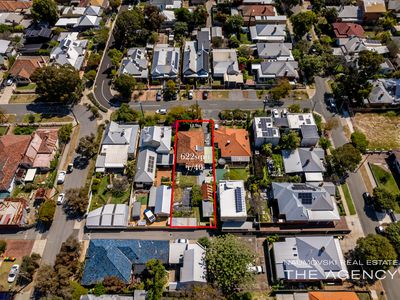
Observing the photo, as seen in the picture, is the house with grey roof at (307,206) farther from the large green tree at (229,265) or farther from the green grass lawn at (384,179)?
the green grass lawn at (384,179)

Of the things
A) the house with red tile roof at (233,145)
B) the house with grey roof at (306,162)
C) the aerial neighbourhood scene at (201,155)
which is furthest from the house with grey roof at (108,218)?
the house with grey roof at (306,162)

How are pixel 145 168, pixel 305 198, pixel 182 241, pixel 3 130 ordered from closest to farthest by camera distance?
pixel 182 241
pixel 305 198
pixel 145 168
pixel 3 130

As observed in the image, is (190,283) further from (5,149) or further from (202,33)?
(202,33)

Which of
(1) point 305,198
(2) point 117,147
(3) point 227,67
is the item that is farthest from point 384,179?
(2) point 117,147

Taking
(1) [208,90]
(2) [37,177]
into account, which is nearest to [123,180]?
(2) [37,177]

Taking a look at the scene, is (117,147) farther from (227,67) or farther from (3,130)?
(227,67)

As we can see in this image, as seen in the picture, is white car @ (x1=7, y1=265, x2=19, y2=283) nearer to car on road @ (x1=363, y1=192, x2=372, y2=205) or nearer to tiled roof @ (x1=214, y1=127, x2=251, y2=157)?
tiled roof @ (x1=214, y1=127, x2=251, y2=157)

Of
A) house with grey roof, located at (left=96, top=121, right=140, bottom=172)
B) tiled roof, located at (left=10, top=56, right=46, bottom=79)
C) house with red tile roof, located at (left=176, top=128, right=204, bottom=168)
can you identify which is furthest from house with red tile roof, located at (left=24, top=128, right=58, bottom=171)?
house with red tile roof, located at (left=176, top=128, right=204, bottom=168)

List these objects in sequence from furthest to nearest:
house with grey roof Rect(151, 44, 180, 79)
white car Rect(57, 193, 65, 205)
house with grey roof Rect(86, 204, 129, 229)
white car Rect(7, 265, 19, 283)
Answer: house with grey roof Rect(151, 44, 180, 79), white car Rect(57, 193, 65, 205), house with grey roof Rect(86, 204, 129, 229), white car Rect(7, 265, 19, 283)
